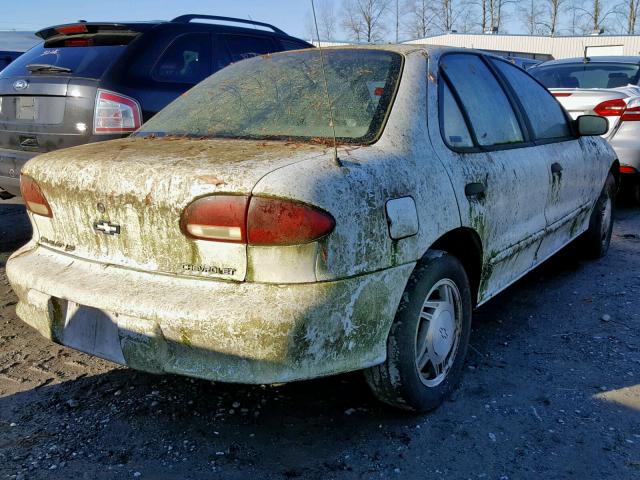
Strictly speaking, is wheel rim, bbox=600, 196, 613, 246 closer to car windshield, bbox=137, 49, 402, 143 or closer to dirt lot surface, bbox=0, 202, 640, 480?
dirt lot surface, bbox=0, 202, 640, 480

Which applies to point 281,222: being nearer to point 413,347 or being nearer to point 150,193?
point 150,193

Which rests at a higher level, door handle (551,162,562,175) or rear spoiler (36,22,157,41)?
rear spoiler (36,22,157,41)

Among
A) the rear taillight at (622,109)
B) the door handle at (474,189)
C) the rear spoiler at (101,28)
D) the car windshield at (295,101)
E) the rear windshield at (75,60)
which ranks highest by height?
the rear spoiler at (101,28)

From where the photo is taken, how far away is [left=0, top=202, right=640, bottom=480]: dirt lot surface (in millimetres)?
2307

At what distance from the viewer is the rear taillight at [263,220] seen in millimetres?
2023

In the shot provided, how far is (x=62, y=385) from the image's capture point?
2.90 m

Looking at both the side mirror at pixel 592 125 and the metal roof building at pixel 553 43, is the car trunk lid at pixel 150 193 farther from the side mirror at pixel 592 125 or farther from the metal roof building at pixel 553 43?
the metal roof building at pixel 553 43

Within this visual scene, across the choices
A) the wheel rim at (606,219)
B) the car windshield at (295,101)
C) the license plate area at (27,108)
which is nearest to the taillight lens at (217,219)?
the car windshield at (295,101)

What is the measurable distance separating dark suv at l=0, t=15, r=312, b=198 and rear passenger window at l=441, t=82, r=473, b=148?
A: 8.20ft

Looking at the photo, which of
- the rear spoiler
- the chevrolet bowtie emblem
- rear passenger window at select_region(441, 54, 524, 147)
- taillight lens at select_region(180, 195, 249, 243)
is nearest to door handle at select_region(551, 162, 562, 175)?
rear passenger window at select_region(441, 54, 524, 147)

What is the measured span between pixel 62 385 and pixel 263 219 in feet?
5.03

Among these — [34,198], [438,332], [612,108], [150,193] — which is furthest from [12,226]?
[612,108]

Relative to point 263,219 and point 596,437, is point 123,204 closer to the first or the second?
point 263,219

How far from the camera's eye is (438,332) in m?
2.69
